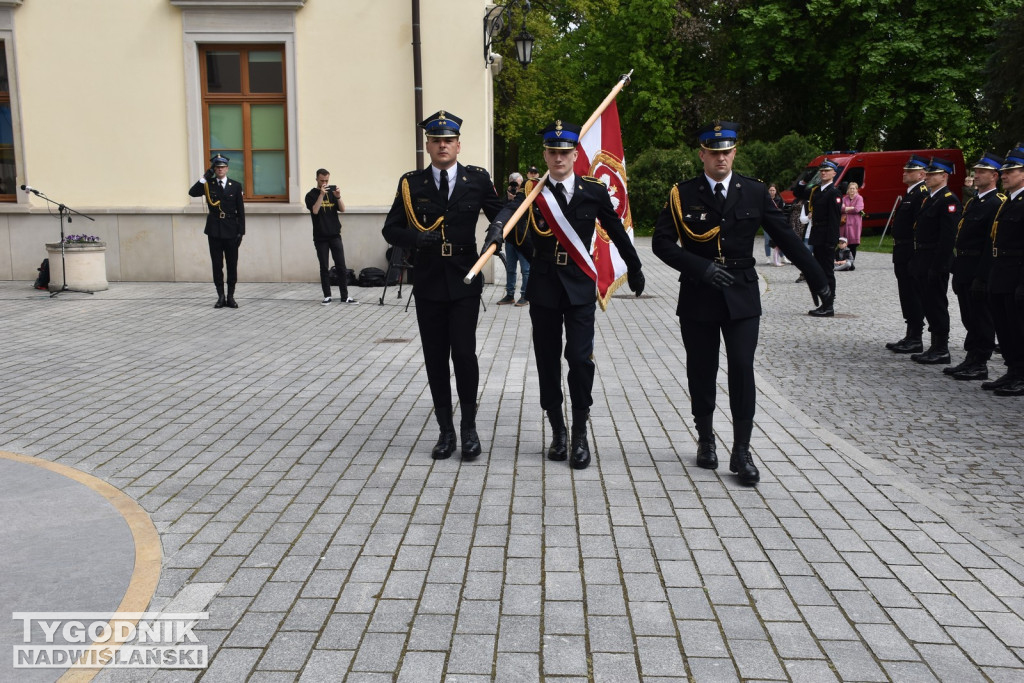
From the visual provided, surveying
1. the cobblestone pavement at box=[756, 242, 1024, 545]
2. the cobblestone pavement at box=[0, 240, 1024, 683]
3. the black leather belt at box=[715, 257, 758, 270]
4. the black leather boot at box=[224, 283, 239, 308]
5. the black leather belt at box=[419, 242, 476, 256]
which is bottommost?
the cobblestone pavement at box=[756, 242, 1024, 545]

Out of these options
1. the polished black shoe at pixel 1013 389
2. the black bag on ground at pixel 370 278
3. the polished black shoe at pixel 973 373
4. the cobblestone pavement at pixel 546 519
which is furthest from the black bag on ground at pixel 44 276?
the polished black shoe at pixel 1013 389

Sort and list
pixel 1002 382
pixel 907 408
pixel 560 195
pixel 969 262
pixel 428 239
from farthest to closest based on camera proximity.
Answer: pixel 969 262 < pixel 1002 382 < pixel 907 408 < pixel 428 239 < pixel 560 195

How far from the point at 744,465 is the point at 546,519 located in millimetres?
1365

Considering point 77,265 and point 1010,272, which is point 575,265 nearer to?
point 1010,272

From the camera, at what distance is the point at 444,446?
6312 millimetres

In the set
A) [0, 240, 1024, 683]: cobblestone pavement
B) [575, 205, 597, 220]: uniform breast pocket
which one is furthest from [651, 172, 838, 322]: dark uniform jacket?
[0, 240, 1024, 683]: cobblestone pavement

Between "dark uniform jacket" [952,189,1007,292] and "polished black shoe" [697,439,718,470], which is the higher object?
"dark uniform jacket" [952,189,1007,292]

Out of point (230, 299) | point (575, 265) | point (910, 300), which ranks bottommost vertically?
point (230, 299)

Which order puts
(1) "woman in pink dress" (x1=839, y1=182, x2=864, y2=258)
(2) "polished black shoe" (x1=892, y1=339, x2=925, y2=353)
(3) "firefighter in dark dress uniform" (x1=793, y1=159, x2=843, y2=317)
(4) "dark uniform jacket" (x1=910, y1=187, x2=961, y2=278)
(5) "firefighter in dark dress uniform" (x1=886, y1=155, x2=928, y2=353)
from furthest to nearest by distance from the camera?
(1) "woman in pink dress" (x1=839, y1=182, x2=864, y2=258) → (3) "firefighter in dark dress uniform" (x1=793, y1=159, x2=843, y2=317) → (2) "polished black shoe" (x1=892, y1=339, x2=925, y2=353) → (5) "firefighter in dark dress uniform" (x1=886, y1=155, x2=928, y2=353) → (4) "dark uniform jacket" (x1=910, y1=187, x2=961, y2=278)

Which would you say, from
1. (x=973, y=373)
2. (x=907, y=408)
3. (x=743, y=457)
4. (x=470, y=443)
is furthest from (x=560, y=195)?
(x=973, y=373)

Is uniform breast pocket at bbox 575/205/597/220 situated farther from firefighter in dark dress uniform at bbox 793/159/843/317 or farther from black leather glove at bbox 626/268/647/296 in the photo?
firefighter in dark dress uniform at bbox 793/159/843/317

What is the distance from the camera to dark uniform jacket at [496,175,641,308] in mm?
5984

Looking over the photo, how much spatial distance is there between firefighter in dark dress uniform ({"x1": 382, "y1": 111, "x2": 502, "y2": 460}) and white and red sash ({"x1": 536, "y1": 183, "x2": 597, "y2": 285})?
42 cm

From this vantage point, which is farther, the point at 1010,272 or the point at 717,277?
the point at 1010,272
